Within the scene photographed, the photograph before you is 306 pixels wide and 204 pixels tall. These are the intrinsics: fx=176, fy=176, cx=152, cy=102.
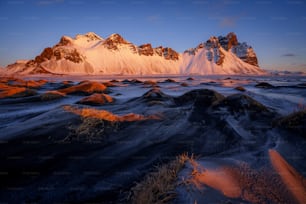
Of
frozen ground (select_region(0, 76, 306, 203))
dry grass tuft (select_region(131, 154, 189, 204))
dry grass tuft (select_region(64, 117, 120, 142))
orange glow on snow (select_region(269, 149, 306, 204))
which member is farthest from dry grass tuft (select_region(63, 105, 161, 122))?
orange glow on snow (select_region(269, 149, 306, 204))

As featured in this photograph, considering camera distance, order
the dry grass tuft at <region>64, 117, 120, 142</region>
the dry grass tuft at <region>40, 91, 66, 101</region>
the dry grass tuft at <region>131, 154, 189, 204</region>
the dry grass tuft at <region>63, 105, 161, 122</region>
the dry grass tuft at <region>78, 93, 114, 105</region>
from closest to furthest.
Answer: the dry grass tuft at <region>131, 154, 189, 204</region>
the dry grass tuft at <region>64, 117, 120, 142</region>
the dry grass tuft at <region>63, 105, 161, 122</region>
the dry grass tuft at <region>78, 93, 114, 105</region>
the dry grass tuft at <region>40, 91, 66, 101</region>

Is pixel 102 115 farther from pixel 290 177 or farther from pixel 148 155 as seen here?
pixel 290 177

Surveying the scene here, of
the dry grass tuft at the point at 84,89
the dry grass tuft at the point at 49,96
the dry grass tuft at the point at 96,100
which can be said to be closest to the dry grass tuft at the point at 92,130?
the dry grass tuft at the point at 96,100

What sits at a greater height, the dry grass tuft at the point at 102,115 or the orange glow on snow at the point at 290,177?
the dry grass tuft at the point at 102,115

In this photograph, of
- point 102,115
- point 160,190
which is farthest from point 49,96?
point 160,190

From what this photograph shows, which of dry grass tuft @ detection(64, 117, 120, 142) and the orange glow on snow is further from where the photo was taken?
dry grass tuft @ detection(64, 117, 120, 142)

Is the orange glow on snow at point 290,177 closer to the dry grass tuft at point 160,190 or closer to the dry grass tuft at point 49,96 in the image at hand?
the dry grass tuft at point 160,190

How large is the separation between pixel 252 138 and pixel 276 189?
7.62 feet

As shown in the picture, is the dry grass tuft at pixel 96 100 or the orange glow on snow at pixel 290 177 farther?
the dry grass tuft at pixel 96 100

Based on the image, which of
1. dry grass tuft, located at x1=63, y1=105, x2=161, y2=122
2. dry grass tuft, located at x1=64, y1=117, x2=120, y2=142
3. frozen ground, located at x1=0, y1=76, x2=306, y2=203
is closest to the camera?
frozen ground, located at x1=0, y1=76, x2=306, y2=203

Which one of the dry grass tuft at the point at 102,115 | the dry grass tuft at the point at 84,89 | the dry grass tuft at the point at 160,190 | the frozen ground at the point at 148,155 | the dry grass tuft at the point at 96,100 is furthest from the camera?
the dry grass tuft at the point at 84,89

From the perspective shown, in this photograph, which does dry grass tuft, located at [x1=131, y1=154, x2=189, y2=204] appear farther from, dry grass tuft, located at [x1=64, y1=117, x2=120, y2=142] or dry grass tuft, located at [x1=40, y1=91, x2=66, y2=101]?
dry grass tuft, located at [x1=40, y1=91, x2=66, y2=101]

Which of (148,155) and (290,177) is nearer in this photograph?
(290,177)

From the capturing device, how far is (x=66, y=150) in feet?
11.7
